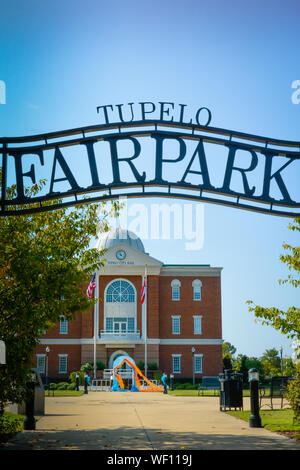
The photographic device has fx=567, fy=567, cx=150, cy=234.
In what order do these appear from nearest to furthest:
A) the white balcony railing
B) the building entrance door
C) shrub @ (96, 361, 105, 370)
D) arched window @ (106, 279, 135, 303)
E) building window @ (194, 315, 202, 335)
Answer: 1. shrub @ (96, 361, 105, 370)
2. the white balcony railing
3. the building entrance door
4. arched window @ (106, 279, 135, 303)
5. building window @ (194, 315, 202, 335)

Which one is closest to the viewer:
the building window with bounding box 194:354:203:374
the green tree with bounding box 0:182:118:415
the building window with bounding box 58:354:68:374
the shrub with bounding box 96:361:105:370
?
the green tree with bounding box 0:182:118:415

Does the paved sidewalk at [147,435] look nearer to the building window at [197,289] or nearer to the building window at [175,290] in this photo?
the building window at [175,290]

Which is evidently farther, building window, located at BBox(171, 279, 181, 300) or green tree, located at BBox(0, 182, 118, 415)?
building window, located at BBox(171, 279, 181, 300)

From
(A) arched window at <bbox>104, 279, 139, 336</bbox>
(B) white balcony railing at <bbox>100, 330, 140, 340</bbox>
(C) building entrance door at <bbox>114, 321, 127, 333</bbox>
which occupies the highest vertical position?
(A) arched window at <bbox>104, 279, 139, 336</bbox>

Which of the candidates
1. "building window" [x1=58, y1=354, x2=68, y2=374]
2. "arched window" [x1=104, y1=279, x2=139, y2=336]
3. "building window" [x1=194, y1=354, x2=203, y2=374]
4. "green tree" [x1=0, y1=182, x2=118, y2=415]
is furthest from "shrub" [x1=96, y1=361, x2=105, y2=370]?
"green tree" [x1=0, y1=182, x2=118, y2=415]

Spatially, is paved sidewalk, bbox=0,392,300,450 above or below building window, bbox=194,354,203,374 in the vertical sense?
above

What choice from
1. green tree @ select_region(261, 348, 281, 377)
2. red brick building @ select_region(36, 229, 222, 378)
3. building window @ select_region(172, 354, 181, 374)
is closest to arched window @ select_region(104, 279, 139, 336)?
red brick building @ select_region(36, 229, 222, 378)

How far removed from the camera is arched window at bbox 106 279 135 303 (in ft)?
196

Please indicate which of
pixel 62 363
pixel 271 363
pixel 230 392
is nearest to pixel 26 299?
pixel 230 392

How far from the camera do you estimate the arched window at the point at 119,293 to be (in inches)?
2352

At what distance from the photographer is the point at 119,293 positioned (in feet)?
196

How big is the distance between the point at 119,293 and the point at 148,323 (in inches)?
172

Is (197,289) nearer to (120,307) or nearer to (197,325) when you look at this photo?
(197,325)

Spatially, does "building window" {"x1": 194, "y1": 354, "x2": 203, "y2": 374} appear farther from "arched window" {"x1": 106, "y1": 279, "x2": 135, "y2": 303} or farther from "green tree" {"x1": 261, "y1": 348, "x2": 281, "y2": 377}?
"green tree" {"x1": 261, "y1": 348, "x2": 281, "y2": 377}
